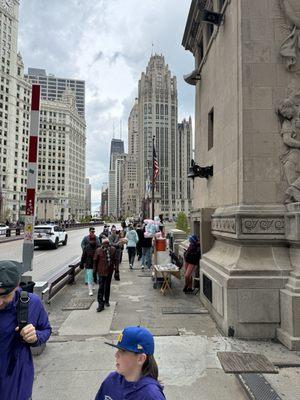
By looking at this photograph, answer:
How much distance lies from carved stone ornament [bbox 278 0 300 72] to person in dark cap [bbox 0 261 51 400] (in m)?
6.77

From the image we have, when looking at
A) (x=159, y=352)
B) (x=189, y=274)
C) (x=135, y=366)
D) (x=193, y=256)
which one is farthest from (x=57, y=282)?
(x=135, y=366)

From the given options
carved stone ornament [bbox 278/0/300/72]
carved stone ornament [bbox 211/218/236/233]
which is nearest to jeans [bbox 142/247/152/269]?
carved stone ornament [bbox 211/218/236/233]

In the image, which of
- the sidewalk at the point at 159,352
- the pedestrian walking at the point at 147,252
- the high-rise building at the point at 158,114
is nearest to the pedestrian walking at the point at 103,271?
the sidewalk at the point at 159,352

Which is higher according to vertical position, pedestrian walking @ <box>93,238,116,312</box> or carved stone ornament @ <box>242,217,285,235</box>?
carved stone ornament @ <box>242,217,285,235</box>

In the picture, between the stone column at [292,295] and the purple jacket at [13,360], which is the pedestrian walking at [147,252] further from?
the purple jacket at [13,360]

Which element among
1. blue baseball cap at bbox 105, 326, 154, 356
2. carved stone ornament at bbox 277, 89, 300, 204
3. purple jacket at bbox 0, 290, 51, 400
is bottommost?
purple jacket at bbox 0, 290, 51, 400

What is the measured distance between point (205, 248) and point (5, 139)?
125458 millimetres

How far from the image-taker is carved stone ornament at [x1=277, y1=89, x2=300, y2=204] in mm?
6629

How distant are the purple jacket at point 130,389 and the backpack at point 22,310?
2.80ft

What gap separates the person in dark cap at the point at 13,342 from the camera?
2561mm

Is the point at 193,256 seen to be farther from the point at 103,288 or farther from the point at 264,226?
the point at 264,226

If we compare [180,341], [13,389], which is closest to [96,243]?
[180,341]

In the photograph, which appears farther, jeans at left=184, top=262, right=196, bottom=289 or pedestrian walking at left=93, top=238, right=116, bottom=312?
jeans at left=184, top=262, right=196, bottom=289

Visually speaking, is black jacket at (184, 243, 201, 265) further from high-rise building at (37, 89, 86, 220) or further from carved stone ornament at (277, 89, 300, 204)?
high-rise building at (37, 89, 86, 220)
